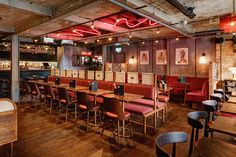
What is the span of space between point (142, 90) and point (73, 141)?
225cm

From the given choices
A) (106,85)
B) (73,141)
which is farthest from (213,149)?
(106,85)

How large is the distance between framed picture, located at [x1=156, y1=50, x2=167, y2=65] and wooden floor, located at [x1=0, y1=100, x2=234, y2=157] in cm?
434

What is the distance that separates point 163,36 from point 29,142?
7.10 meters

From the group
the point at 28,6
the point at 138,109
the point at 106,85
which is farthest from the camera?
the point at 106,85

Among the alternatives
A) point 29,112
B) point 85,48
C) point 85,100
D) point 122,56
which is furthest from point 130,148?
point 85,48

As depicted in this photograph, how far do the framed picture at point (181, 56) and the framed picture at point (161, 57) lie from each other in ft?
2.14

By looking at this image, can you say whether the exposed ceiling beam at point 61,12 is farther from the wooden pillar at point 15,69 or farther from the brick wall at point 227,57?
the brick wall at point 227,57

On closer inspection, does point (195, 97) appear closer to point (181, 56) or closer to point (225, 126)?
point (181, 56)

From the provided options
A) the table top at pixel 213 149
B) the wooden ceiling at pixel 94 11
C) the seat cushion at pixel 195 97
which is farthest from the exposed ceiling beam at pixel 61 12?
the seat cushion at pixel 195 97

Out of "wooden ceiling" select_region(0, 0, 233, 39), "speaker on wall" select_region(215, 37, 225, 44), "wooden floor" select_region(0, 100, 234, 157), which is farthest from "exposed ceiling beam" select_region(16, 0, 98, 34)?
"speaker on wall" select_region(215, 37, 225, 44)

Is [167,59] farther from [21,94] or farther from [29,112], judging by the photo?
[21,94]

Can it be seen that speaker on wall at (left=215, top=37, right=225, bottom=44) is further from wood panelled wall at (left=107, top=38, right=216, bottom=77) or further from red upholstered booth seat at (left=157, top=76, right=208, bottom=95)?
red upholstered booth seat at (left=157, top=76, right=208, bottom=95)

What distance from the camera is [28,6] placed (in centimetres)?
428

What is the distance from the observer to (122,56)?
35.8ft
